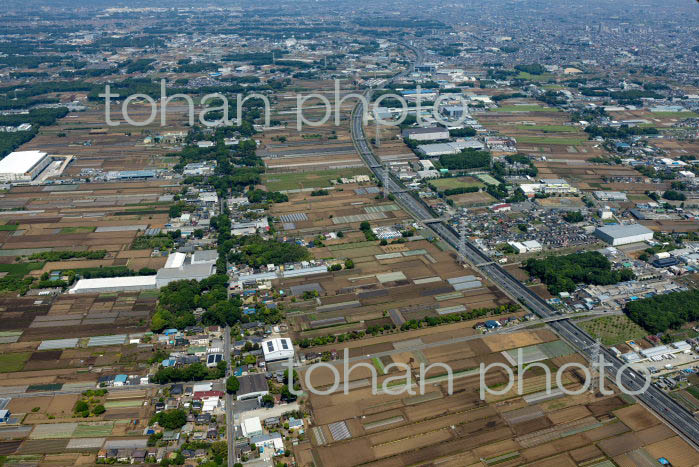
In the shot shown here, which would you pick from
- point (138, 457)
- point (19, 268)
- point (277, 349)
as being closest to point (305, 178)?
point (19, 268)

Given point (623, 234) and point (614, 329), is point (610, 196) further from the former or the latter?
point (614, 329)

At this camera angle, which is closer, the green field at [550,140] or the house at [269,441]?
the house at [269,441]

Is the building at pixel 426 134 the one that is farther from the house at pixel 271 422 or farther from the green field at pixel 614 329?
the house at pixel 271 422

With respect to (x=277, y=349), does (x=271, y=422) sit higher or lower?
lower

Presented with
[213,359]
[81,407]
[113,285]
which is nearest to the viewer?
[81,407]

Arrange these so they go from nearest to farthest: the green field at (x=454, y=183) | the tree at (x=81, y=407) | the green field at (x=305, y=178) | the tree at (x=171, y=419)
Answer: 1. the tree at (x=171, y=419)
2. the tree at (x=81, y=407)
3. the green field at (x=454, y=183)
4. the green field at (x=305, y=178)

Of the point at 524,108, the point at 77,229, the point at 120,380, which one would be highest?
the point at 524,108

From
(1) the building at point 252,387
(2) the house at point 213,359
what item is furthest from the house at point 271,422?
(2) the house at point 213,359

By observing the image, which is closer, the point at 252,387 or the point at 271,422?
the point at 271,422
